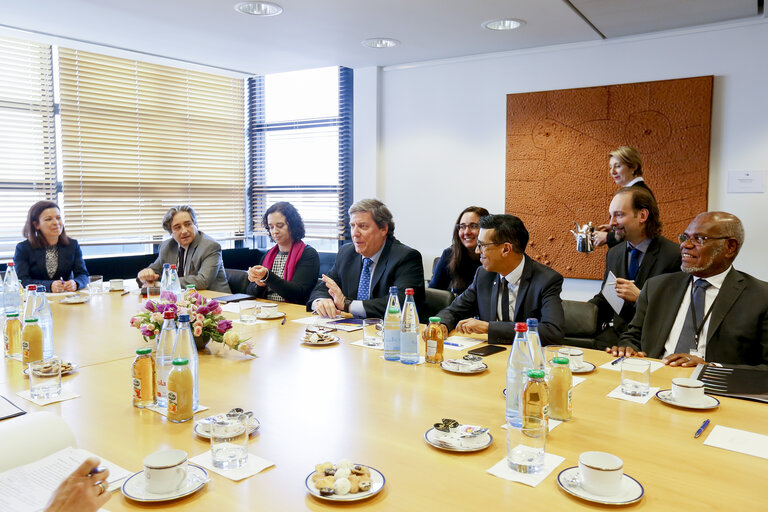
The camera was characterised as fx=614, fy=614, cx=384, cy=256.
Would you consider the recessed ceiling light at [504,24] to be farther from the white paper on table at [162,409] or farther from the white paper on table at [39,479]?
the white paper on table at [39,479]

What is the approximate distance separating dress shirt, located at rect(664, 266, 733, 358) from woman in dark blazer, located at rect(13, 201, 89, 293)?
3892mm

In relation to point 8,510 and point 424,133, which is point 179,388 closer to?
point 8,510

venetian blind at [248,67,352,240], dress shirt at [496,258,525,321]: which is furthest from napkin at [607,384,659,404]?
venetian blind at [248,67,352,240]

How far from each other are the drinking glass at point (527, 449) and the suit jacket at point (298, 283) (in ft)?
8.39

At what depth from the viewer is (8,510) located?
1143 millimetres

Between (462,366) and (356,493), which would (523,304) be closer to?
(462,366)

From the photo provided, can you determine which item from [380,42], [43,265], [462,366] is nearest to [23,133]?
[43,265]

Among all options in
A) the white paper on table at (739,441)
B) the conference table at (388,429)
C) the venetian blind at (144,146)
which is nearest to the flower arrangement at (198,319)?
the conference table at (388,429)

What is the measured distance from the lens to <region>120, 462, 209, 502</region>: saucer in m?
1.21

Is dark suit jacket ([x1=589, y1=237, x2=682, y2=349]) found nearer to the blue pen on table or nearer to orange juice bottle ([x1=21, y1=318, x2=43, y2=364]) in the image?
the blue pen on table

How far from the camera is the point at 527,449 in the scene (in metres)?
1.34

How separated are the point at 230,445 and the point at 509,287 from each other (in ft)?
5.96

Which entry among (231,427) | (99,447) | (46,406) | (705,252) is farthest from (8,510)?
(705,252)

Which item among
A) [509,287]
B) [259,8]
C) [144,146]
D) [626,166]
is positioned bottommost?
[509,287]
